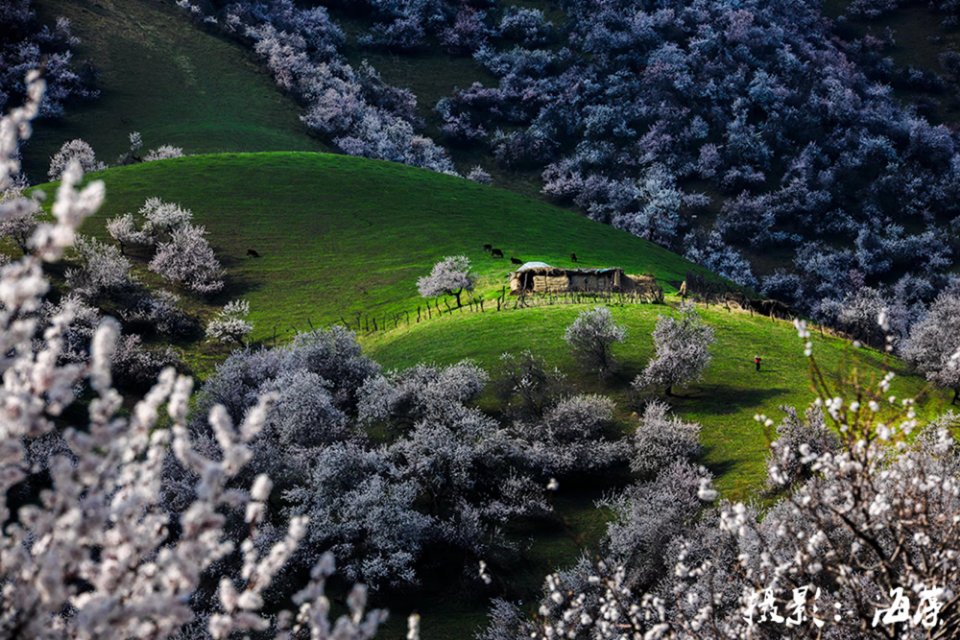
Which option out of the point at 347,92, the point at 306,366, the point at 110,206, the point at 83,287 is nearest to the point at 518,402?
the point at 306,366

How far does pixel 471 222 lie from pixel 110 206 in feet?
109

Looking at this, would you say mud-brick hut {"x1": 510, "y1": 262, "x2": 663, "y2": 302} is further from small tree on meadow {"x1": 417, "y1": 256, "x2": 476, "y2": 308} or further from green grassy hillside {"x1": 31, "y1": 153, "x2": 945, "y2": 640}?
small tree on meadow {"x1": 417, "y1": 256, "x2": 476, "y2": 308}

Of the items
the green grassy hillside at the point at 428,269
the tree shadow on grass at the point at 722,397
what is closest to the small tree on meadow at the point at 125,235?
the green grassy hillside at the point at 428,269

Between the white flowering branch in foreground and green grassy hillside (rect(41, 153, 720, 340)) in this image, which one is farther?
green grassy hillside (rect(41, 153, 720, 340))

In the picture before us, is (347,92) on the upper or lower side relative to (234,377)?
upper

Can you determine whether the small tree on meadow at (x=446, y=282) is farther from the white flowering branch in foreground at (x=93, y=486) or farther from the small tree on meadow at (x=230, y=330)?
the white flowering branch in foreground at (x=93, y=486)

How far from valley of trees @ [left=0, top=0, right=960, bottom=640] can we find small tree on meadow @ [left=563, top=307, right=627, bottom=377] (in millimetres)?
232

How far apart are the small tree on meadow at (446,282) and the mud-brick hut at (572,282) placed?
12.3ft

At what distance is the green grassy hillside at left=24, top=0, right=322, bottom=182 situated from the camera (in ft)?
356

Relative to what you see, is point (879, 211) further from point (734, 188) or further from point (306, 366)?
point (306, 366)

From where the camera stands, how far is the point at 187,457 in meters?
5.65

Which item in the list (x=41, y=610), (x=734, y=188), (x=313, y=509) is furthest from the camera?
(x=734, y=188)

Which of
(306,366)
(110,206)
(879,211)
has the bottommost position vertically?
(879,211)

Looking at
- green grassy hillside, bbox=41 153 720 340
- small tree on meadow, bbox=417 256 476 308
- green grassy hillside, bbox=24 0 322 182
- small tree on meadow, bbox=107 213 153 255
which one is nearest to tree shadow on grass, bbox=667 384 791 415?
green grassy hillside, bbox=41 153 720 340
